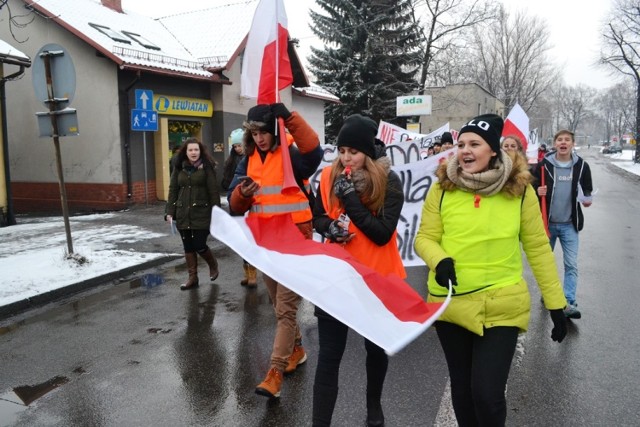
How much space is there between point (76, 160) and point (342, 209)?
15.2 metres

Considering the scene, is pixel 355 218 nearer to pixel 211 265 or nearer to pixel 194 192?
pixel 194 192

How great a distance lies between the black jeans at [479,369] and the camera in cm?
243

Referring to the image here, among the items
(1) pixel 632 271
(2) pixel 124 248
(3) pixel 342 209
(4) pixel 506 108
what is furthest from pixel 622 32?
(3) pixel 342 209

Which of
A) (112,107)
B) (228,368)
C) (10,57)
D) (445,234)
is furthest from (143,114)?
(445,234)

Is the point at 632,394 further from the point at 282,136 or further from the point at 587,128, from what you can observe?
the point at 587,128

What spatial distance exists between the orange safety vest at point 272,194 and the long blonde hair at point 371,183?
2.27 ft

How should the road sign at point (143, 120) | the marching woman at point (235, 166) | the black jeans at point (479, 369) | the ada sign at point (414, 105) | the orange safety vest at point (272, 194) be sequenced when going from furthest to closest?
the ada sign at point (414, 105) → the road sign at point (143, 120) → the marching woman at point (235, 166) → the orange safety vest at point (272, 194) → the black jeans at point (479, 369)

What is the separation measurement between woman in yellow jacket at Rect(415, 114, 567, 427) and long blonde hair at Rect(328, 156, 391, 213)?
Answer: 0.35m

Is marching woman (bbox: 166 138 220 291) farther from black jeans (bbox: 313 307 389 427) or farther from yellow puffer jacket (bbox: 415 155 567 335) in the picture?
yellow puffer jacket (bbox: 415 155 567 335)

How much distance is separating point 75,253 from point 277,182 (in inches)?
226

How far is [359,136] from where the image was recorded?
296 centimetres

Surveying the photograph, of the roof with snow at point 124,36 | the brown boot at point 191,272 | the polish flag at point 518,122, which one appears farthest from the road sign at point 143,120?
the polish flag at point 518,122

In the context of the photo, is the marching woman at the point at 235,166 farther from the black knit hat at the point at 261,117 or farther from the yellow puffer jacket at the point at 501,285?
the yellow puffer jacket at the point at 501,285

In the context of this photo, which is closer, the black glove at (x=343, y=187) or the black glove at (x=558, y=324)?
the black glove at (x=558, y=324)
